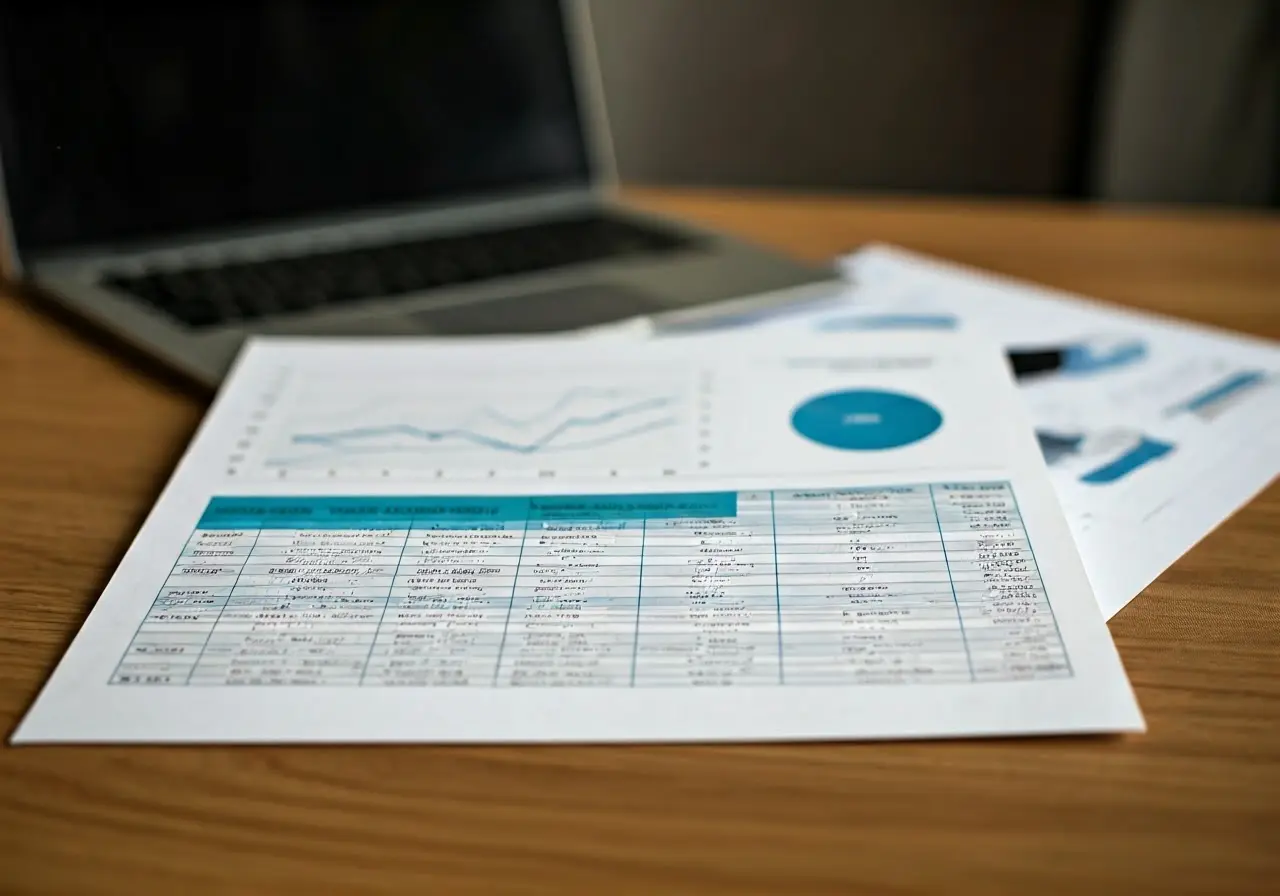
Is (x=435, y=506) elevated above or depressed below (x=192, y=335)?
below

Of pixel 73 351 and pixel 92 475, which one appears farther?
pixel 73 351

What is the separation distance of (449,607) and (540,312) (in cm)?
28

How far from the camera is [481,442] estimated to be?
0.50 meters

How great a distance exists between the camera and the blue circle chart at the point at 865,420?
486 mm

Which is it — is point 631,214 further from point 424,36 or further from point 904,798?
point 904,798

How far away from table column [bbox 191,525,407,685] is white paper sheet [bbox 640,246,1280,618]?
23 cm

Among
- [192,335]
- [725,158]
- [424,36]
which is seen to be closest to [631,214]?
[424,36]

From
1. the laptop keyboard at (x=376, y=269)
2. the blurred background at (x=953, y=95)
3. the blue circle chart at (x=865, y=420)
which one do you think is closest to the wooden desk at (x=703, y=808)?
the blue circle chart at (x=865, y=420)

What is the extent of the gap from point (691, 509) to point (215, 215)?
419 mm

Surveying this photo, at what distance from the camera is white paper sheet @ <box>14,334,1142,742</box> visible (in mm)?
353

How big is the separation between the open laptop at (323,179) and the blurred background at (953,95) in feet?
1.48

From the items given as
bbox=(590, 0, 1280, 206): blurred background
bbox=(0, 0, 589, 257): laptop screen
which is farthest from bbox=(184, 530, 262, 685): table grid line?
bbox=(590, 0, 1280, 206): blurred background

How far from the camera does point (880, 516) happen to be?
0.44 meters

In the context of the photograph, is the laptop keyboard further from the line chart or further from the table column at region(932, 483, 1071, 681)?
the table column at region(932, 483, 1071, 681)
